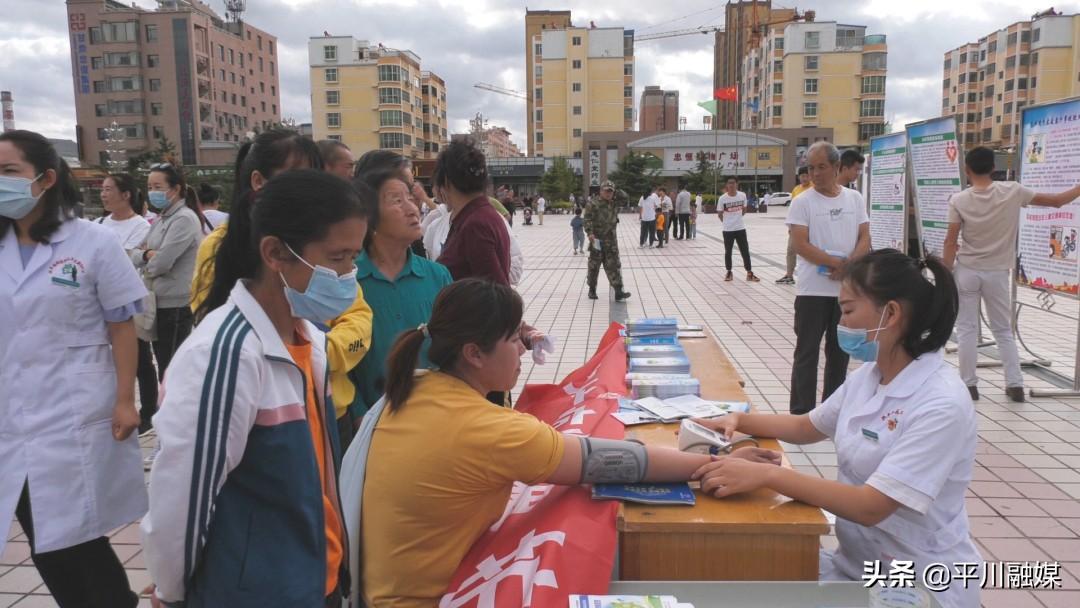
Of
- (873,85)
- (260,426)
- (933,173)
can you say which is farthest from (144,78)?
(260,426)

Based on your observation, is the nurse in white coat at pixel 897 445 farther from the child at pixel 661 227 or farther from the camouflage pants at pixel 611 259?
the child at pixel 661 227

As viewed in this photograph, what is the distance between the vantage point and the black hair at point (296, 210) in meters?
1.44

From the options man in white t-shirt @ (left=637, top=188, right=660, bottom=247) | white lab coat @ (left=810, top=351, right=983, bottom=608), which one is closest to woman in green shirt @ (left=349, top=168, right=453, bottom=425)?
white lab coat @ (left=810, top=351, right=983, bottom=608)

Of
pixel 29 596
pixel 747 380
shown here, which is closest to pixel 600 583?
pixel 29 596

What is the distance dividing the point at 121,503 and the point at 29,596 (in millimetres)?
1206

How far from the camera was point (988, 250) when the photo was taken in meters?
5.05

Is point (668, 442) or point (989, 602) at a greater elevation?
point (668, 442)

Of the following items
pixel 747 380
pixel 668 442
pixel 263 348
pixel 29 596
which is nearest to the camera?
pixel 263 348

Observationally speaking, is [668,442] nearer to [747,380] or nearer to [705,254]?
[747,380]

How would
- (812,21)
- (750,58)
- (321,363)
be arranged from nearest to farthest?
(321,363)
(812,21)
(750,58)

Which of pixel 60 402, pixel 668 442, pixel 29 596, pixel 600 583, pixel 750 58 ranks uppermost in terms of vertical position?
pixel 750 58

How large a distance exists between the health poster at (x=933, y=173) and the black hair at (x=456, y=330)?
5253 millimetres

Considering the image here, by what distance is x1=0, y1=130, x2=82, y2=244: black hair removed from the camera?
2.13 meters

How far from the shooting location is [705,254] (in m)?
16.8
